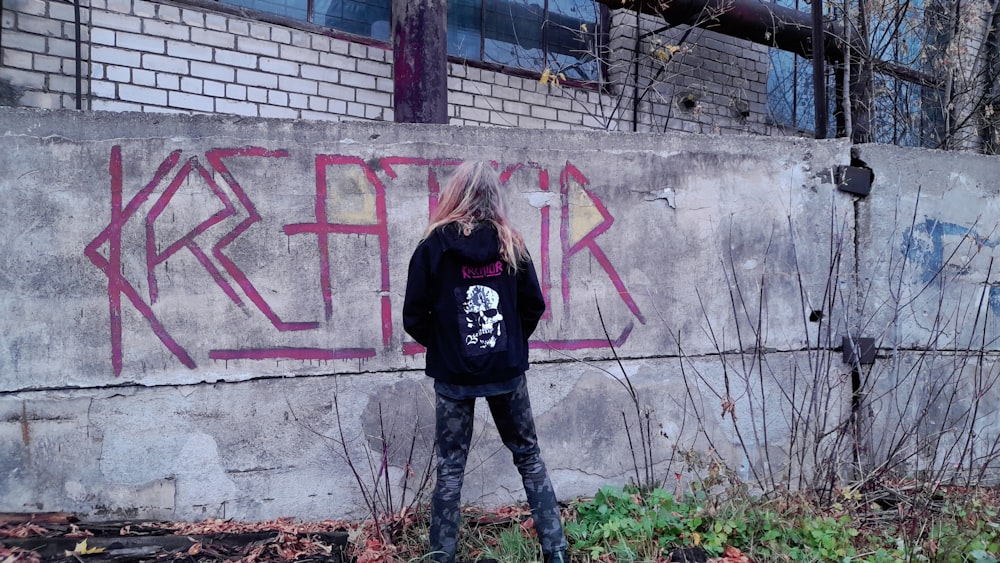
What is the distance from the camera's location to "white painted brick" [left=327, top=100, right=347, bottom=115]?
5.54m

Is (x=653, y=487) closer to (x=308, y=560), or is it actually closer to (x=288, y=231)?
(x=308, y=560)

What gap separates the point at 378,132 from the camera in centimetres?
335

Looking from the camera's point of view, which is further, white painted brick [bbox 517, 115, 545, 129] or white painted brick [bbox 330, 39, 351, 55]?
white painted brick [bbox 517, 115, 545, 129]

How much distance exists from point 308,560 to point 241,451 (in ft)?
2.08

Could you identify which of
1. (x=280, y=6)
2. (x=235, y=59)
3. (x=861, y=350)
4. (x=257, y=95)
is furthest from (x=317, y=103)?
(x=861, y=350)

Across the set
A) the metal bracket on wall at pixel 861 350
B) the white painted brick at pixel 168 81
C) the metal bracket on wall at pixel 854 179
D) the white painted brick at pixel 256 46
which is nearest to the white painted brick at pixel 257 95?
the white painted brick at pixel 256 46

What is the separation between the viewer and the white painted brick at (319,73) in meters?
5.42

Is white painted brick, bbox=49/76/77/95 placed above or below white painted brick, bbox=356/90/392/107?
below

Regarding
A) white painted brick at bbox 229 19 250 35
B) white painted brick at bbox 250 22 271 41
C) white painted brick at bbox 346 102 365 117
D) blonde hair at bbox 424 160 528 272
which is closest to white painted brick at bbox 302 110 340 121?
white painted brick at bbox 346 102 365 117

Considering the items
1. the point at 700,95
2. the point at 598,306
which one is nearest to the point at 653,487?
the point at 598,306

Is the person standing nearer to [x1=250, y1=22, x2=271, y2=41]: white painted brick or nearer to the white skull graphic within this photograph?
the white skull graphic

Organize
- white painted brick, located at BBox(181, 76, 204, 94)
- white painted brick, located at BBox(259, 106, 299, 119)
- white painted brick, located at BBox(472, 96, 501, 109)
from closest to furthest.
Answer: white painted brick, located at BBox(181, 76, 204, 94)
white painted brick, located at BBox(259, 106, 299, 119)
white painted brick, located at BBox(472, 96, 501, 109)

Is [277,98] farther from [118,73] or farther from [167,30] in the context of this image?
[118,73]

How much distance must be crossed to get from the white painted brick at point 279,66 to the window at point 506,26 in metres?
0.38
